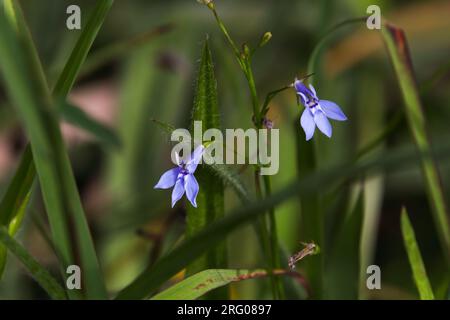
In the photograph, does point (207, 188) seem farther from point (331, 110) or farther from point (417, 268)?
point (417, 268)

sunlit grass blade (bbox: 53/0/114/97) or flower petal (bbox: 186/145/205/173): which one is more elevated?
sunlit grass blade (bbox: 53/0/114/97)

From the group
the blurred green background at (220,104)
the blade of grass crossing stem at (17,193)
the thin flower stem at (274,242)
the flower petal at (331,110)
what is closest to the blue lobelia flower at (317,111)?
the flower petal at (331,110)

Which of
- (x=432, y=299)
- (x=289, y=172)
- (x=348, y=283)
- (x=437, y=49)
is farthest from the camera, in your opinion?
(x=437, y=49)

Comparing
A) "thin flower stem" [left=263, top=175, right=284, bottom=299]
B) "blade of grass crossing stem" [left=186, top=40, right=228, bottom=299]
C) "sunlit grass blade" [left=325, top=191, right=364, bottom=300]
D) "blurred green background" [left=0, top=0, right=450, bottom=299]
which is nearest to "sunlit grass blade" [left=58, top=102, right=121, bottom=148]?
"blade of grass crossing stem" [left=186, top=40, right=228, bottom=299]

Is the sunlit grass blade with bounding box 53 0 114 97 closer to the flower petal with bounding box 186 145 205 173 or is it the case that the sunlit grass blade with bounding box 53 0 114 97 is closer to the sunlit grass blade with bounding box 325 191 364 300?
the flower petal with bounding box 186 145 205 173
